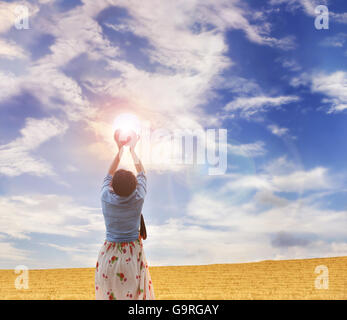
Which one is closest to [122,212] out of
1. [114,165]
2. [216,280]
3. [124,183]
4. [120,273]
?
[124,183]

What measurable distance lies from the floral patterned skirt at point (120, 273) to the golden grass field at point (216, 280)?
10362mm

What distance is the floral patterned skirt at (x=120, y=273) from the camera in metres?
4.37

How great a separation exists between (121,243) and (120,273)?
0.34 metres

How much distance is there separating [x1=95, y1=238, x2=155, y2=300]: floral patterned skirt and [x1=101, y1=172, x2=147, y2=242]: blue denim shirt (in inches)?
4.5

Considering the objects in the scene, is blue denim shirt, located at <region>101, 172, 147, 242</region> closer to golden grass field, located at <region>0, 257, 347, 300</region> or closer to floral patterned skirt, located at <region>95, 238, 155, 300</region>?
floral patterned skirt, located at <region>95, 238, 155, 300</region>

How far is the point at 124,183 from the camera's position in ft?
14.0

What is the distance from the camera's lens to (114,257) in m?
4.38

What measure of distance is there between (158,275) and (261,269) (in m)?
6.20

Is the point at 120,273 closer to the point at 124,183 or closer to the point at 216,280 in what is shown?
the point at 124,183
